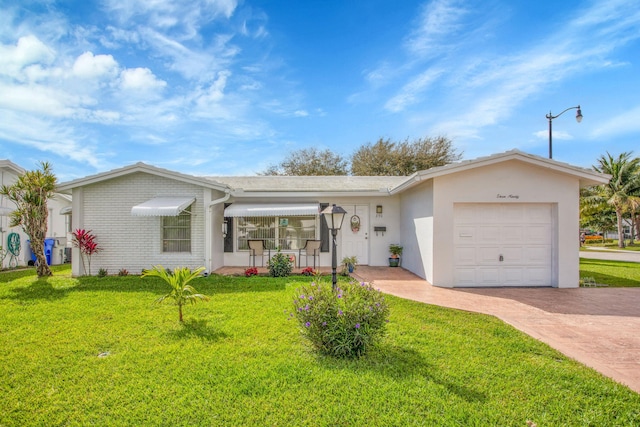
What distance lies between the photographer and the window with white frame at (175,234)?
14.2m

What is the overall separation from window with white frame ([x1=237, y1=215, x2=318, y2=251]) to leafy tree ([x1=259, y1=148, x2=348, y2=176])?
82.4ft

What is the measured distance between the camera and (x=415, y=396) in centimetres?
439

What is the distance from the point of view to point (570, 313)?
8586 mm

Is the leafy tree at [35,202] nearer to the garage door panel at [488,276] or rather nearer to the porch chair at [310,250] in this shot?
the porch chair at [310,250]

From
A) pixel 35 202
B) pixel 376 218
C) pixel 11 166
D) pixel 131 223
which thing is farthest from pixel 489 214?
pixel 11 166

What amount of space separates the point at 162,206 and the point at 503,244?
13.8 m

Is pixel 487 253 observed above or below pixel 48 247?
above

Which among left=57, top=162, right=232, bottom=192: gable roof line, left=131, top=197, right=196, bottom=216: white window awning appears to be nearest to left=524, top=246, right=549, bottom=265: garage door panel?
left=57, top=162, right=232, bottom=192: gable roof line

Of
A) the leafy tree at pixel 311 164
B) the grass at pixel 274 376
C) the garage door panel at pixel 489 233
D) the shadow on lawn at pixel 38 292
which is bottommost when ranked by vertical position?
the grass at pixel 274 376

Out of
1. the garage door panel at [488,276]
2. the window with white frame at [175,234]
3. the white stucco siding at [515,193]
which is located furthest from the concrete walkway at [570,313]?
the window with white frame at [175,234]

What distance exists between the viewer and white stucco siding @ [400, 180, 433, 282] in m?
12.2

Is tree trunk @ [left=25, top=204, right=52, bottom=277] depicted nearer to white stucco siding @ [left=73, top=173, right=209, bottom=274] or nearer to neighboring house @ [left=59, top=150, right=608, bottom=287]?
neighboring house @ [left=59, top=150, right=608, bottom=287]

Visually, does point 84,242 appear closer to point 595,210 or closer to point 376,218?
point 376,218

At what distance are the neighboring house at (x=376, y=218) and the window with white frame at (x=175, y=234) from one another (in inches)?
1.8
